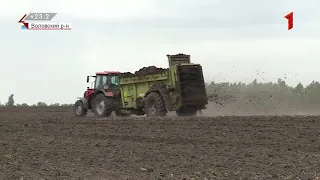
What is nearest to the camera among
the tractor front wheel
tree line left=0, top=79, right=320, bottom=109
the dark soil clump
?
the dark soil clump

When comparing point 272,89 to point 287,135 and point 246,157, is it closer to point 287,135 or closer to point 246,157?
point 287,135

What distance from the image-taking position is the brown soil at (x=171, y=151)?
7672mm

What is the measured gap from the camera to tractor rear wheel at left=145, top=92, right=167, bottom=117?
18531mm

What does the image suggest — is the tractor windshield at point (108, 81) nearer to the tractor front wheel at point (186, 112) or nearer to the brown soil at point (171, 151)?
the tractor front wheel at point (186, 112)

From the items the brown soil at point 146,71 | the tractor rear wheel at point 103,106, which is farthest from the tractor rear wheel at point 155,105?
the tractor rear wheel at point 103,106

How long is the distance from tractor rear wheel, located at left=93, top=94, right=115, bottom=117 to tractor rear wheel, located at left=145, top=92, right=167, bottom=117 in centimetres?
259

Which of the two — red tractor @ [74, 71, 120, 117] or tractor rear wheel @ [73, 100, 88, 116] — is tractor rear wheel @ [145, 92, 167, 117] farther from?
tractor rear wheel @ [73, 100, 88, 116]

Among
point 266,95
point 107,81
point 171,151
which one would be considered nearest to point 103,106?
point 107,81

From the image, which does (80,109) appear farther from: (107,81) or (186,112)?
(186,112)

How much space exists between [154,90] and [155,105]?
24.4 inches

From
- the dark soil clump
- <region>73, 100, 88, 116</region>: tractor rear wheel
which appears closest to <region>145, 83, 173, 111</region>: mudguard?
the dark soil clump

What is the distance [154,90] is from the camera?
18750mm

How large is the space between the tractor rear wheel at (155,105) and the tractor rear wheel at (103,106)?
2592 millimetres

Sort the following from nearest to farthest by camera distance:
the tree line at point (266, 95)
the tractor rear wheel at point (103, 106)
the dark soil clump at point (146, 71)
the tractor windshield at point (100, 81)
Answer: the dark soil clump at point (146, 71) < the tractor rear wheel at point (103, 106) < the tractor windshield at point (100, 81) < the tree line at point (266, 95)
